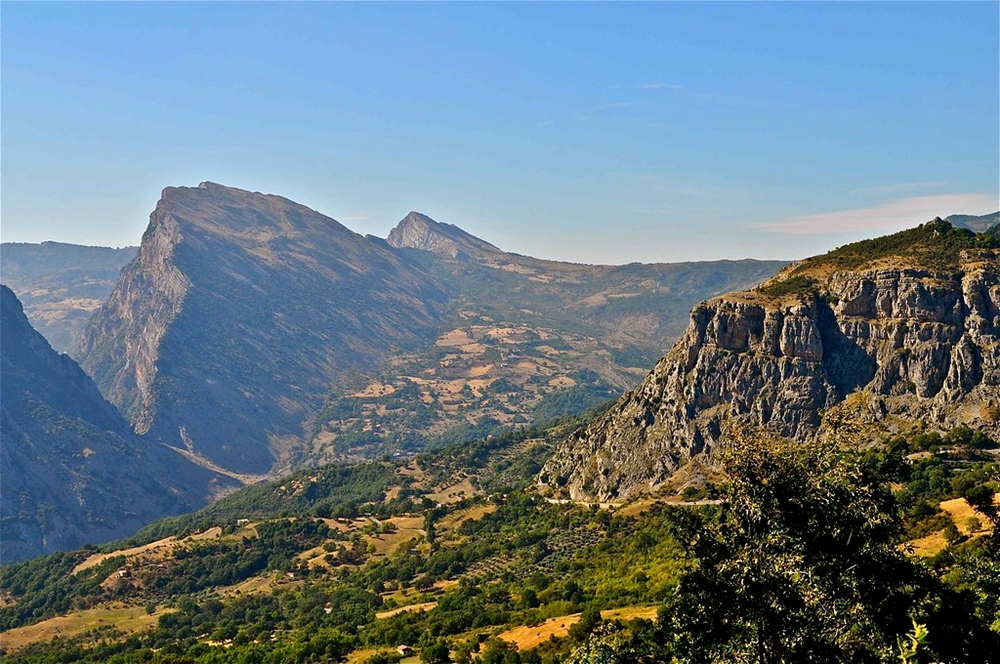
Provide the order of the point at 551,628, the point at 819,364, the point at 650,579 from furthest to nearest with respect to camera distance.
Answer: the point at 819,364 → the point at 650,579 → the point at 551,628

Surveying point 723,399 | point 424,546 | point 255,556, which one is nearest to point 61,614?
point 255,556

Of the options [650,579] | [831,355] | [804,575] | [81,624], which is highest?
[831,355]

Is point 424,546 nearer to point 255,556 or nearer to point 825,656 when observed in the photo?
point 255,556

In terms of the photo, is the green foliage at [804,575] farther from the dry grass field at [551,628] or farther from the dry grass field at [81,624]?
the dry grass field at [81,624]

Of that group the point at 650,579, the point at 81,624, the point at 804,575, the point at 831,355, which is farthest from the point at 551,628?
the point at 81,624

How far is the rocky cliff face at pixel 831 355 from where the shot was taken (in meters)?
122

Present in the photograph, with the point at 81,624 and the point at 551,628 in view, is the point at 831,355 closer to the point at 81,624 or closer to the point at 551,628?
the point at 551,628

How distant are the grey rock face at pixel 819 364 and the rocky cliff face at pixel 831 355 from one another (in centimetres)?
18

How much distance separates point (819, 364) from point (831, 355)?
3469 mm

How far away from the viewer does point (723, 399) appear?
460 feet

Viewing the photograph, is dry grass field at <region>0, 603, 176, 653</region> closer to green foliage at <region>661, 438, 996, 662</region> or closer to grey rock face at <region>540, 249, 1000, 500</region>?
grey rock face at <region>540, 249, 1000, 500</region>

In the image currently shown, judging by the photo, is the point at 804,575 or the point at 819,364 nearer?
the point at 804,575

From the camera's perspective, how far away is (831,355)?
438ft

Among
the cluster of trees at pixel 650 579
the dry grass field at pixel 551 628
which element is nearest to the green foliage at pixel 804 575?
the cluster of trees at pixel 650 579
